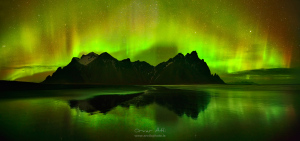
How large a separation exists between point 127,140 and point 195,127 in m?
5.20

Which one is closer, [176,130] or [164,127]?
[176,130]

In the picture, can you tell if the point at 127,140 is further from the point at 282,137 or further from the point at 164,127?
the point at 282,137

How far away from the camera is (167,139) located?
1028 cm

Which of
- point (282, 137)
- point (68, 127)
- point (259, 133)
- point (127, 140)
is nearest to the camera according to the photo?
point (127, 140)

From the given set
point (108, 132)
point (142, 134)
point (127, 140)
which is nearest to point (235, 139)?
point (142, 134)

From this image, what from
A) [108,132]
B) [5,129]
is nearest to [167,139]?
[108,132]

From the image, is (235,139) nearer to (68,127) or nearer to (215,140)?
(215,140)

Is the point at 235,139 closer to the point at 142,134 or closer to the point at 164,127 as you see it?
the point at 164,127

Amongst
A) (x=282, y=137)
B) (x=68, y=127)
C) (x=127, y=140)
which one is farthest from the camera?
(x=68, y=127)

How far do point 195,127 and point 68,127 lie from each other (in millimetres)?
8740

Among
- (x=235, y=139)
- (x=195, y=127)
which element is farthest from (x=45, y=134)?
(x=235, y=139)

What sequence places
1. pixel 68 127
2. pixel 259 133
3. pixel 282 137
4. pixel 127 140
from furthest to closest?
pixel 68 127, pixel 259 133, pixel 282 137, pixel 127 140

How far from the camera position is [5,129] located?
40.3ft

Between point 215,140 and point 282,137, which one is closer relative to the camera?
point 215,140
